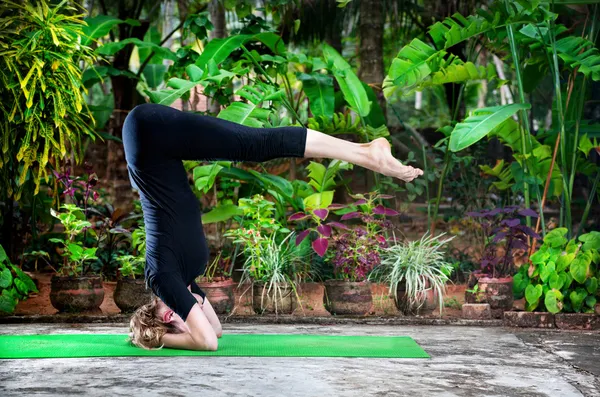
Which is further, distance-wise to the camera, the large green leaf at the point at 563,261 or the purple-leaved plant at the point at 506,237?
the purple-leaved plant at the point at 506,237

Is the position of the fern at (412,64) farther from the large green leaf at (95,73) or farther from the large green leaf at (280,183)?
the large green leaf at (95,73)

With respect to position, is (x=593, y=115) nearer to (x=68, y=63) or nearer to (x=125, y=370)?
(x=68, y=63)

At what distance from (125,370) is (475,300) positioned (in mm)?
2903

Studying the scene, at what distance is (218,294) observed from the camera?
5734 millimetres

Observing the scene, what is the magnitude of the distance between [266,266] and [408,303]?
3.37 ft

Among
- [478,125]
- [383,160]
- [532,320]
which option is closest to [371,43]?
[478,125]

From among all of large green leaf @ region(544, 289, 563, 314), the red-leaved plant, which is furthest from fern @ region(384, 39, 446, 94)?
large green leaf @ region(544, 289, 563, 314)

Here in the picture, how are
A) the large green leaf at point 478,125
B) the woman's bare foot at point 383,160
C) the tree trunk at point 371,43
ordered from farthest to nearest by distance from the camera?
the tree trunk at point 371,43 < the large green leaf at point 478,125 < the woman's bare foot at point 383,160

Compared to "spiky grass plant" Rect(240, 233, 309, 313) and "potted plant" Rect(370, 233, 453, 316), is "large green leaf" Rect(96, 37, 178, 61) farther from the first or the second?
"potted plant" Rect(370, 233, 453, 316)

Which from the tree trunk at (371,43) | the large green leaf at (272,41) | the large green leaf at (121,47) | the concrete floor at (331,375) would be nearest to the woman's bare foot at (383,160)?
the concrete floor at (331,375)

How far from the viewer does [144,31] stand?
878 centimetres

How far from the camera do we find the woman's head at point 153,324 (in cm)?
442

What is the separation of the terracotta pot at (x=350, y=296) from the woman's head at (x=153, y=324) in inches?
62.1

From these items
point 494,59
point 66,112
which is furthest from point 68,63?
point 494,59
